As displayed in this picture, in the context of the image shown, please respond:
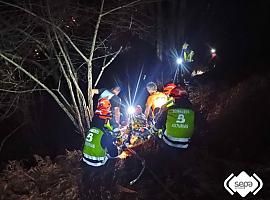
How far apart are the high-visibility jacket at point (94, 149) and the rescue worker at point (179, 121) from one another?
142 centimetres

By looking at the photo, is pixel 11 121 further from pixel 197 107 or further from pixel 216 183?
pixel 216 183

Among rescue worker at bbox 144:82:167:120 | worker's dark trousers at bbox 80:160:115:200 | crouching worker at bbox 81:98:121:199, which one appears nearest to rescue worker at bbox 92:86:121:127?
A: crouching worker at bbox 81:98:121:199

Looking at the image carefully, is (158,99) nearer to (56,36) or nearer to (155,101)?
(155,101)

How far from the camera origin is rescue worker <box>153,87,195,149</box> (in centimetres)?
677

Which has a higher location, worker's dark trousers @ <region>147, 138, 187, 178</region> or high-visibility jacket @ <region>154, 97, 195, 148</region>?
high-visibility jacket @ <region>154, 97, 195, 148</region>

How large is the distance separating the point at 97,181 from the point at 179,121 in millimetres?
2227

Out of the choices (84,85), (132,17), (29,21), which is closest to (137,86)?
(84,85)

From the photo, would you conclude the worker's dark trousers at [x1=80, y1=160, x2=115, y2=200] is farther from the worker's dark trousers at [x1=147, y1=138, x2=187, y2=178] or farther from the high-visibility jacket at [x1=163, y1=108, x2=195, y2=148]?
the high-visibility jacket at [x1=163, y1=108, x2=195, y2=148]

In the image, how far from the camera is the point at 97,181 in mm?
7328

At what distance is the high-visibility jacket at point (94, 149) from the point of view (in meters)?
6.36

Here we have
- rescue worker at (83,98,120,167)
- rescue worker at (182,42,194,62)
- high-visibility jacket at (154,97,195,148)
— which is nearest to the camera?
rescue worker at (83,98,120,167)

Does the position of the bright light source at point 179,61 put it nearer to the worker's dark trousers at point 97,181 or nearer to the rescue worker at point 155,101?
the rescue worker at point 155,101

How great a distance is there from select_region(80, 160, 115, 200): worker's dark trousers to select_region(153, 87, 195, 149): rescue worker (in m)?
1.53

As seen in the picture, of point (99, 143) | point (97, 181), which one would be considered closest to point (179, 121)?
point (99, 143)
